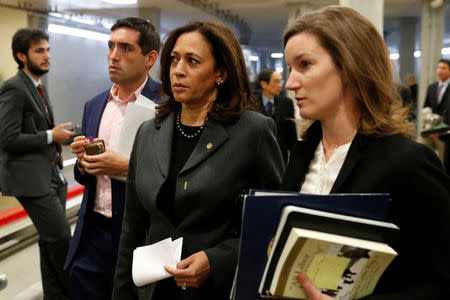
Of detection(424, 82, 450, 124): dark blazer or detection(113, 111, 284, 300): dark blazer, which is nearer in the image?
detection(113, 111, 284, 300): dark blazer

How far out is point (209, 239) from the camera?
6.04 feet

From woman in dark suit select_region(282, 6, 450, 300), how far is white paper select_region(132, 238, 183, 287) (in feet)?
1.80

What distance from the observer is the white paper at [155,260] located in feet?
5.65

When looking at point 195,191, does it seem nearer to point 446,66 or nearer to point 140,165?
point 140,165

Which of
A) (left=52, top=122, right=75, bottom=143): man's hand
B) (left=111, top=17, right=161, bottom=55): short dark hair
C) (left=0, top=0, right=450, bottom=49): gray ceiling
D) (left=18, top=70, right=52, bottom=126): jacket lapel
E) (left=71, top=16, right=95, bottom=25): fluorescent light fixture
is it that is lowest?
(left=52, top=122, right=75, bottom=143): man's hand

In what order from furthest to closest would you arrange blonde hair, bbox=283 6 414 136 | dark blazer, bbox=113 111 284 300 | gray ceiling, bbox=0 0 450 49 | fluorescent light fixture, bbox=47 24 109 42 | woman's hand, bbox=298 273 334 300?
gray ceiling, bbox=0 0 450 49
fluorescent light fixture, bbox=47 24 109 42
dark blazer, bbox=113 111 284 300
blonde hair, bbox=283 6 414 136
woman's hand, bbox=298 273 334 300

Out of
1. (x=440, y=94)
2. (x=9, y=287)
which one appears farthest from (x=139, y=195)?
(x=440, y=94)

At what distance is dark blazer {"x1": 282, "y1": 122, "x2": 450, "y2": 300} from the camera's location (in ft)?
3.78

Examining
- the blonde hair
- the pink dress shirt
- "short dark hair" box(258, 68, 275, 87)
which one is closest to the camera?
the blonde hair

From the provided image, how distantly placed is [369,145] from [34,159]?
131 inches

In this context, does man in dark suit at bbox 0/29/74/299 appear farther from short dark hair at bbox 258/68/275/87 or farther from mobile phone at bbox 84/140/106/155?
short dark hair at bbox 258/68/275/87

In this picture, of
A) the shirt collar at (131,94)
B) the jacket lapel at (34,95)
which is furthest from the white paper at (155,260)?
the jacket lapel at (34,95)

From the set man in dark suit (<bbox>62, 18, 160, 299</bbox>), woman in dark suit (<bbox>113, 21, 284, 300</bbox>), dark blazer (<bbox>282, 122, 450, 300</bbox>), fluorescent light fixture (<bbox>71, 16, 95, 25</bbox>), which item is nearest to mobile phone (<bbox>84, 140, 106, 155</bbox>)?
man in dark suit (<bbox>62, 18, 160, 299</bbox>)

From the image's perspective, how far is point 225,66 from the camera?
201 centimetres
